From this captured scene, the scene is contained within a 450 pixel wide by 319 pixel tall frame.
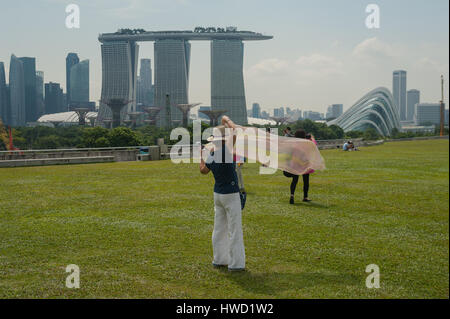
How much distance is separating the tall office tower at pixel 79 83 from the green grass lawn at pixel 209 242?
125m

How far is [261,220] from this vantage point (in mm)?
9742

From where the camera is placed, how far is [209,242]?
8016 millimetres

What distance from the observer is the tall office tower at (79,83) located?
13138 cm

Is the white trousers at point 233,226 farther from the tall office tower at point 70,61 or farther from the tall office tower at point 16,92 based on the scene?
the tall office tower at point 70,61

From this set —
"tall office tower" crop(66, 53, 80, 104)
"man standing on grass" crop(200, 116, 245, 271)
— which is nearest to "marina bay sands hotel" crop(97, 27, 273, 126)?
"tall office tower" crop(66, 53, 80, 104)

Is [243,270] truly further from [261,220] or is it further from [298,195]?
[298,195]

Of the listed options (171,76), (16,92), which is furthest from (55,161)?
(171,76)

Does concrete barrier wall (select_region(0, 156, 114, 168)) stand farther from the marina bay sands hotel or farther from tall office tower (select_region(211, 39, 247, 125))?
tall office tower (select_region(211, 39, 247, 125))

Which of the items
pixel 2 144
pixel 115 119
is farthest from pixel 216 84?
pixel 2 144

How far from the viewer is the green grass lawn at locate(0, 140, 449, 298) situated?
5.71m

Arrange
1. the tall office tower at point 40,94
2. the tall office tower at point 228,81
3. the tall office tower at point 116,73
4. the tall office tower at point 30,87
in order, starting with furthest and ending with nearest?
the tall office tower at point 116,73
the tall office tower at point 228,81
the tall office tower at point 40,94
the tall office tower at point 30,87

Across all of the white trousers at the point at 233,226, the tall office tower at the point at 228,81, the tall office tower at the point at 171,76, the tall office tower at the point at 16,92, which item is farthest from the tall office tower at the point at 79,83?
the white trousers at the point at 233,226

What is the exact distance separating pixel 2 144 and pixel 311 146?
77442 mm

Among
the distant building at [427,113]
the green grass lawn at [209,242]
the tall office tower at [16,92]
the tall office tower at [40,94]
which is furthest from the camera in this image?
the tall office tower at [40,94]
